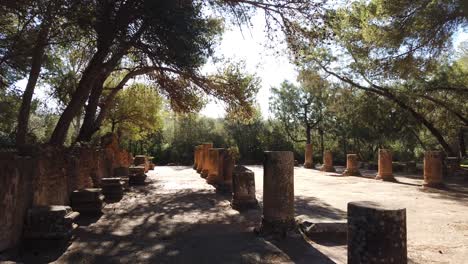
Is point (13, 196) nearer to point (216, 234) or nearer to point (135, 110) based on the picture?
point (216, 234)

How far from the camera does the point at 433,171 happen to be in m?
17.4

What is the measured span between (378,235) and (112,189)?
10.4 meters

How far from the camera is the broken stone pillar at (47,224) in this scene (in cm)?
736

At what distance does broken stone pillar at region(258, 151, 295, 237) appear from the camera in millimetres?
8570

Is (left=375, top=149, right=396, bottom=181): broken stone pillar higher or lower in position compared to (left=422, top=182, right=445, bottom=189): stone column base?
higher

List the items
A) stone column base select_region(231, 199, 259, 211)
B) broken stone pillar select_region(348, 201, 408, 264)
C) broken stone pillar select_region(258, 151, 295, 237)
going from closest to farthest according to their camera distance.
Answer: broken stone pillar select_region(348, 201, 408, 264) → broken stone pillar select_region(258, 151, 295, 237) → stone column base select_region(231, 199, 259, 211)

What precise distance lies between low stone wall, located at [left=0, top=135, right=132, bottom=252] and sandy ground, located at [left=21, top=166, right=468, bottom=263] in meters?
0.66

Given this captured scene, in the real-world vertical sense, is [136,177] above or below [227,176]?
below

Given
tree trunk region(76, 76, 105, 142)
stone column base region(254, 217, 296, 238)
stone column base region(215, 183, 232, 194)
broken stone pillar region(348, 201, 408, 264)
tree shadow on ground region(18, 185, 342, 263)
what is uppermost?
tree trunk region(76, 76, 105, 142)

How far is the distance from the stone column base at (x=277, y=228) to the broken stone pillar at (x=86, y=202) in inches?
173

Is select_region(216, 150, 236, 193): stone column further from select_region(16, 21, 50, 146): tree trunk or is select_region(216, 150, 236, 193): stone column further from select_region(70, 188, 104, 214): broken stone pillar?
select_region(16, 21, 50, 146): tree trunk

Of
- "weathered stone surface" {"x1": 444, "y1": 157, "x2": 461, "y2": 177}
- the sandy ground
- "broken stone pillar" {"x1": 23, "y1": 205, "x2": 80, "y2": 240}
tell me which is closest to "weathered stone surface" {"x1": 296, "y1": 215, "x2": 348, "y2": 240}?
the sandy ground

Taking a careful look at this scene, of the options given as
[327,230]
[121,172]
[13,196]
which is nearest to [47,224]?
[13,196]

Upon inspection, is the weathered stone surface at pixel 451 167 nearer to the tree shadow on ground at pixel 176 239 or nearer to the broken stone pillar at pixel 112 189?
the tree shadow on ground at pixel 176 239
